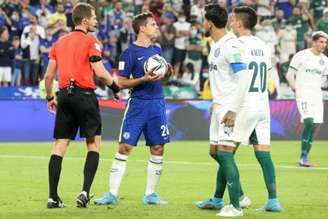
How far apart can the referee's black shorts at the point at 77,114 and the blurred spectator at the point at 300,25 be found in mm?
19805

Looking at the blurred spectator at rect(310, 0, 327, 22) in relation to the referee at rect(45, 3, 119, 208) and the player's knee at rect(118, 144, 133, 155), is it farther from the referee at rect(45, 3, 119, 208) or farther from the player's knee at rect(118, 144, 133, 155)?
the referee at rect(45, 3, 119, 208)

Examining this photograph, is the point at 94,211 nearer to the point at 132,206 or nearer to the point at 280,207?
the point at 132,206

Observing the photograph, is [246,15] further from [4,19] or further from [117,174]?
[4,19]

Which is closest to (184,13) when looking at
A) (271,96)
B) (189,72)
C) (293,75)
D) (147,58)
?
(189,72)

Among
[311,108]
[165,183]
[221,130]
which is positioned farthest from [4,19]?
[221,130]

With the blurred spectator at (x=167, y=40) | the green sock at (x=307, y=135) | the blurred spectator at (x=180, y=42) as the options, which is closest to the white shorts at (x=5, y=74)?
the blurred spectator at (x=167, y=40)

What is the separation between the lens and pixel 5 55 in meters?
26.3

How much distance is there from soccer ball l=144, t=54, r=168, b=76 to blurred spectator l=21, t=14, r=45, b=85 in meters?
15.2

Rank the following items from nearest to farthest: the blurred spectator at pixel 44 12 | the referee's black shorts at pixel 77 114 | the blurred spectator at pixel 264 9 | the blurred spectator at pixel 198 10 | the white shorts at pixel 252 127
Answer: the white shorts at pixel 252 127 → the referee's black shorts at pixel 77 114 → the blurred spectator at pixel 44 12 → the blurred spectator at pixel 198 10 → the blurred spectator at pixel 264 9

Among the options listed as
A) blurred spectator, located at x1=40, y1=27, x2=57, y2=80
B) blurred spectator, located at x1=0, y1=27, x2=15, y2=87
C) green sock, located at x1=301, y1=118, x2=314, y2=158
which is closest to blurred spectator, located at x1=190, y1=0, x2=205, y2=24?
blurred spectator, located at x1=40, y1=27, x2=57, y2=80

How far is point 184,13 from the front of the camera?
30516 millimetres

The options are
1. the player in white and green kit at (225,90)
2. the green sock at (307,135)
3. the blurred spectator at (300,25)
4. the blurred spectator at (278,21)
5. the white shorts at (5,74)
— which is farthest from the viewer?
the blurred spectator at (278,21)

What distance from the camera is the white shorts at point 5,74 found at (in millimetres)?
26406

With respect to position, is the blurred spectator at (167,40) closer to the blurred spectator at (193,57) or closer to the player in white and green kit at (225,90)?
the blurred spectator at (193,57)
